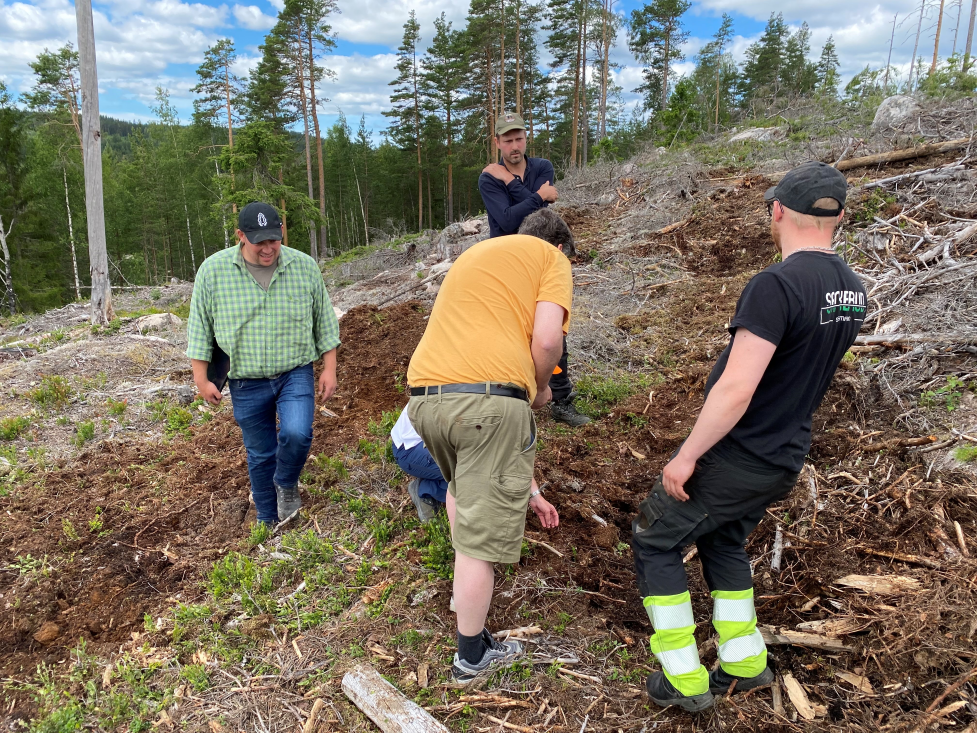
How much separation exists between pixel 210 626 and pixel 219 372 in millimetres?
1419

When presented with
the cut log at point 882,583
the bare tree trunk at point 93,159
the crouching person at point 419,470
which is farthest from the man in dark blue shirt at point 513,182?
the bare tree trunk at point 93,159

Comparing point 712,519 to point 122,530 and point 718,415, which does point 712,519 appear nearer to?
point 718,415

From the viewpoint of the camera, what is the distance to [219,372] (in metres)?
3.30

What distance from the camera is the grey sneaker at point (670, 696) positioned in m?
1.97

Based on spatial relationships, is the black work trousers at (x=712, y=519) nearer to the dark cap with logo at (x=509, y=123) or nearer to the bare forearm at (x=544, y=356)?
the bare forearm at (x=544, y=356)

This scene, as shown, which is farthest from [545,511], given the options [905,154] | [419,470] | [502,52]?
[502,52]

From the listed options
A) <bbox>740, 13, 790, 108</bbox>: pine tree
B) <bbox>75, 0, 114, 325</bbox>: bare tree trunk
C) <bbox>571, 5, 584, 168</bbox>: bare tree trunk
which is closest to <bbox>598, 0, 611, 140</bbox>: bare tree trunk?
<bbox>571, 5, 584, 168</bbox>: bare tree trunk

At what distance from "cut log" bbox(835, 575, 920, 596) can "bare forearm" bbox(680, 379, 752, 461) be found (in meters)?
1.22

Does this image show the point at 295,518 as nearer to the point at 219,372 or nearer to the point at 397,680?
the point at 219,372

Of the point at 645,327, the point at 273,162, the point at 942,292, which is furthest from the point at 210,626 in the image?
the point at 273,162

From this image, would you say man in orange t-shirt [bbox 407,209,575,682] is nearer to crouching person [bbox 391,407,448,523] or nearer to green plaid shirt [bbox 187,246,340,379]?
crouching person [bbox 391,407,448,523]

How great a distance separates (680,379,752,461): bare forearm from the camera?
1746 millimetres

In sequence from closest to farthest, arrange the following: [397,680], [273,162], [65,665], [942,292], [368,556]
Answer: [397,680] < [65,665] < [368,556] < [942,292] < [273,162]

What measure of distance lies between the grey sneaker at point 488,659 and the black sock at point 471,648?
0.06 feet
